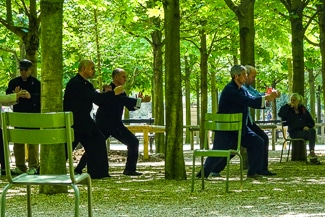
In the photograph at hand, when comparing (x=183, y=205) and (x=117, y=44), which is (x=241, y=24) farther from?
(x=117, y=44)

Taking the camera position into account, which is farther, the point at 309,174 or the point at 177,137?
the point at 309,174

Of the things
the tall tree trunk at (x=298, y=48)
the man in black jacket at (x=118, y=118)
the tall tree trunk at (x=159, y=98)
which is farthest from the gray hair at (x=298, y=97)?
the tall tree trunk at (x=159, y=98)

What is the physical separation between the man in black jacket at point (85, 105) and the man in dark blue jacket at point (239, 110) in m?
1.62

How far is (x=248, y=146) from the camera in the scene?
43.2 feet

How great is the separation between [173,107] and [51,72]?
292 cm

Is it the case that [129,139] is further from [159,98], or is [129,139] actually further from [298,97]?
[159,98]

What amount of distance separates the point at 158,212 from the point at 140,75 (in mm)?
25143

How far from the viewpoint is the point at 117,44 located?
2612 centimetres

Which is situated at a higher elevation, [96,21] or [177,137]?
[96,21]

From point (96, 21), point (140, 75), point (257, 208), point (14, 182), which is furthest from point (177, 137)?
point (140, 75)

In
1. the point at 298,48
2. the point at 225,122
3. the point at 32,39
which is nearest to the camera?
the point at 225,122

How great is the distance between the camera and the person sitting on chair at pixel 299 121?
17750 mm

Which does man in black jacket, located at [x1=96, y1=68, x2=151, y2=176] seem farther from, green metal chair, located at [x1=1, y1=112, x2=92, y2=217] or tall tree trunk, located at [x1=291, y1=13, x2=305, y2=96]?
green metal chair, located at [x1=1, y1=112, x2=92, y2=217]

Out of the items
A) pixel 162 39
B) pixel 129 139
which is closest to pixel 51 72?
pixel 129 139
